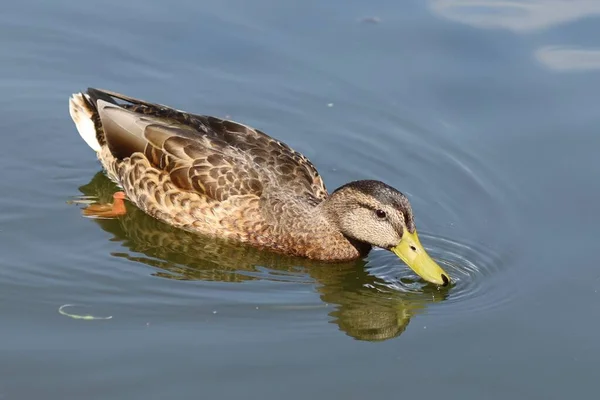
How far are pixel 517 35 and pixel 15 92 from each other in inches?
221

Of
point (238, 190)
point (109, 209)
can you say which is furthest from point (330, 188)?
point (109, 209)

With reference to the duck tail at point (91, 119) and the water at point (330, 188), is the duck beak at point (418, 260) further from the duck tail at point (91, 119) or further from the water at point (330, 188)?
the duck tail at point (91, 119)

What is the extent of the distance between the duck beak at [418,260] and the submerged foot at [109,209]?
275cm

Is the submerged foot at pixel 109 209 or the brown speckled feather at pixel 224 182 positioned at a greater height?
the brown speckled feather at pixel 224 182

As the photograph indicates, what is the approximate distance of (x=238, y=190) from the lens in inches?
394

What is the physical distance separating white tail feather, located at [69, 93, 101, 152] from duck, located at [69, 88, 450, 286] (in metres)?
0.35

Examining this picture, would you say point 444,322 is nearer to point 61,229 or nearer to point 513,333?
point 513,333

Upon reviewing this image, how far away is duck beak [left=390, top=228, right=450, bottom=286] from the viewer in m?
9.12

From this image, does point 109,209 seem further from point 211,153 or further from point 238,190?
point 238,190

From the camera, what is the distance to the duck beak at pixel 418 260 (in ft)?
29.9

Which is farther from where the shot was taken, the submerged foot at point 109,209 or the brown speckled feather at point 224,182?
the submerged foot at point 109,209

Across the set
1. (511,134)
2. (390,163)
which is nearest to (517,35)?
(511,134)

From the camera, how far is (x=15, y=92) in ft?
38.4

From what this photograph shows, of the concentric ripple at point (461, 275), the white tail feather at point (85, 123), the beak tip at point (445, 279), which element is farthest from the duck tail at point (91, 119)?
the beak tip at point (445, 279)
